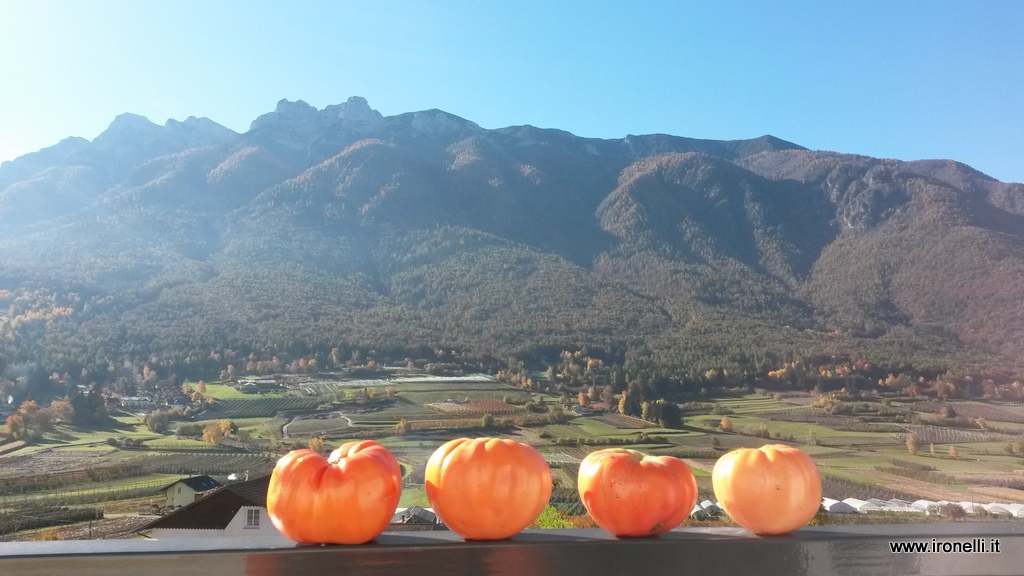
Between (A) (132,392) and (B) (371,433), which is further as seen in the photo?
(A) (132,392)

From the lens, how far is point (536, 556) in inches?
52.1

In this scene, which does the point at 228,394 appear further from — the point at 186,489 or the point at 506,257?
the point at 506,257

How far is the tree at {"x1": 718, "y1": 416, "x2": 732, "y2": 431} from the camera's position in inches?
248

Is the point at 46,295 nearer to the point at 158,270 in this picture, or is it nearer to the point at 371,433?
the point at 158,270

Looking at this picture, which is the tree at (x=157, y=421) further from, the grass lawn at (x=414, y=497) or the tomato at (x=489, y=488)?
the tomato at (x=489, y=488)

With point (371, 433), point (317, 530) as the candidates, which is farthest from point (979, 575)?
point (371, 433)

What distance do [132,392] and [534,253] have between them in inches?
321

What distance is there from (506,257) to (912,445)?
8356 mm

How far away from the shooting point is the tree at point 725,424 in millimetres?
6301

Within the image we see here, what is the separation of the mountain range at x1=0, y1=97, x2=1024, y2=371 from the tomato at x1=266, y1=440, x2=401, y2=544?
6.72 m

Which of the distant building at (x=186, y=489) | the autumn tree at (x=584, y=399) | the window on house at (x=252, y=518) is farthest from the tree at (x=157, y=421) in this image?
the autumn tree at (x=584, y=399)

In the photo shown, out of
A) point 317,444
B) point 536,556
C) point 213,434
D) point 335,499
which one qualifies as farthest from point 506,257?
point 536,556

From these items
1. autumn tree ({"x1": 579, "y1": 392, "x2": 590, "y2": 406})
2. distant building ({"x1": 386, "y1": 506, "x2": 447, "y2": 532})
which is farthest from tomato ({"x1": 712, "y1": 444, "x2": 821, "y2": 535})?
autumn tree ({"x1": 579, "y1": 392, "x2": 590, "y2": 406})

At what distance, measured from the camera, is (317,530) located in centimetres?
147
